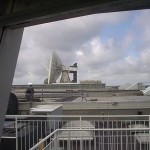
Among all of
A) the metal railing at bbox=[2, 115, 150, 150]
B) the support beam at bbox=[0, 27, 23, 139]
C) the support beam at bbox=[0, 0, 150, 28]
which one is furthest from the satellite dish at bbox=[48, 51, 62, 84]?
the support beam at bbox=[0, 0, 150, 28]

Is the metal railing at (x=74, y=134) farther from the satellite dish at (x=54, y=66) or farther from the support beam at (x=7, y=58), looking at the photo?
the satellite dish at (x=54, y=66)

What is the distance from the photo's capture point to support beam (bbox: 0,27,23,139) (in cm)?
366

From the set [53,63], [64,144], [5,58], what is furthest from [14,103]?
[53,63]

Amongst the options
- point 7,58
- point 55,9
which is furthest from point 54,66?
point 55,9

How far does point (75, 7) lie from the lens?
10.3 feet

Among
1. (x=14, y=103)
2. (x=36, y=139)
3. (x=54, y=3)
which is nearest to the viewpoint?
(x=54, y=3)

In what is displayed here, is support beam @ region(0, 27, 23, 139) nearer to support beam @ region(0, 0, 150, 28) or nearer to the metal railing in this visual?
support beam @ region(0, 0, 150, 28)

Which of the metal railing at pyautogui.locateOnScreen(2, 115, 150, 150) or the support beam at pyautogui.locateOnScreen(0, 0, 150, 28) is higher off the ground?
the support beam at pyautogui.locateOnScreen(0, 0, 150, 28)

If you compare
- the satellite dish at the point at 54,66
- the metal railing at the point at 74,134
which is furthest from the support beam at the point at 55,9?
the satellite dish at the point at 54,66

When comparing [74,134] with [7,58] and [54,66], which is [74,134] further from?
[54,66]

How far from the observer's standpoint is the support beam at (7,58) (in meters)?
3.66

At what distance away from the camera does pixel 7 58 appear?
3.80 m

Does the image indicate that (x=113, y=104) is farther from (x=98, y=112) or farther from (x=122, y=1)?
(x=122, y=1)

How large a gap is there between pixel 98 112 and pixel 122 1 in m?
11.3
